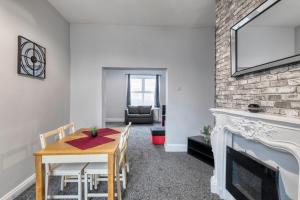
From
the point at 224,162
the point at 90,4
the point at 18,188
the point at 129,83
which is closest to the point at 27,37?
the point at 90,4

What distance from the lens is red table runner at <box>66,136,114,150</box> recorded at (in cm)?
202

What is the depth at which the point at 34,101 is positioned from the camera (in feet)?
8.84

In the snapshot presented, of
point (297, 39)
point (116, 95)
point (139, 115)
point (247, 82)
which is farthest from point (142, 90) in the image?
point (297, 39)

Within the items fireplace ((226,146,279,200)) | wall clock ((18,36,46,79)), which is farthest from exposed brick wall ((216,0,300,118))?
wall clock ((18,36,46,79))

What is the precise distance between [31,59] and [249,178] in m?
3.08

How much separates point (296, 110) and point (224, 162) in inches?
48.6

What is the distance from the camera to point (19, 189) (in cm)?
237

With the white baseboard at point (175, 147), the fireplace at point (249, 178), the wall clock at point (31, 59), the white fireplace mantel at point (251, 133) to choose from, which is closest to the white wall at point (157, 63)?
the white baseboard at point (175, 147)

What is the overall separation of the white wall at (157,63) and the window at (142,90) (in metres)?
4.81

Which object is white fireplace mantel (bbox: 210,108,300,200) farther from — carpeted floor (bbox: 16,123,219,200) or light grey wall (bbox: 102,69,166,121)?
light grey wall (bbox: 102,69,166,121)

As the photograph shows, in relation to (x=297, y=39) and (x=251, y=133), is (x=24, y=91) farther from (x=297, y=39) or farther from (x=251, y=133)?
(x=297, y=39)

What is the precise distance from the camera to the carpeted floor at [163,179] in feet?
7.82

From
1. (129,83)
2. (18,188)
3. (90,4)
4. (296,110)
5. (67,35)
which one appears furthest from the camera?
(129,83)

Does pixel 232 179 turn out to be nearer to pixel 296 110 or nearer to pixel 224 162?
pixel 224 162
